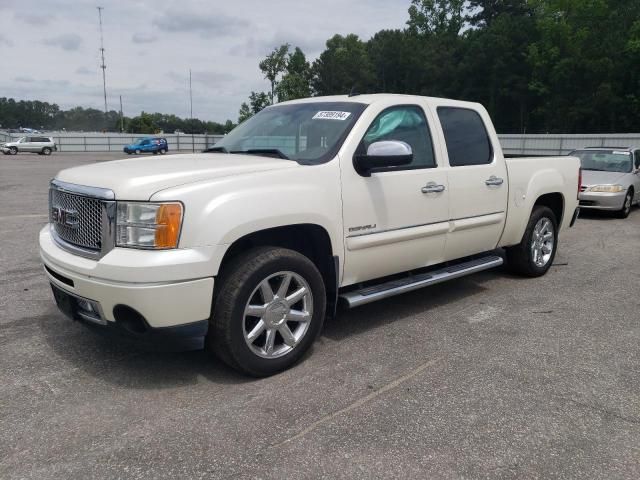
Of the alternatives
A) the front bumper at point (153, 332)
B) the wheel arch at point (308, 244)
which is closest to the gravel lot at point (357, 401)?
the front bumper at point (153, 332)

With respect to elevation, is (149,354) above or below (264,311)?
below

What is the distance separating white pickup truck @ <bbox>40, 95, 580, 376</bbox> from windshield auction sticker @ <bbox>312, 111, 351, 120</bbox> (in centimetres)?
2

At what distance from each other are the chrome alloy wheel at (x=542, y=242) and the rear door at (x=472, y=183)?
0.86 metres

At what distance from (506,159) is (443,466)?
3713 mm

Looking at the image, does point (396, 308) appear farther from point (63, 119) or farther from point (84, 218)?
point (63, 119)

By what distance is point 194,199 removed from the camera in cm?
311

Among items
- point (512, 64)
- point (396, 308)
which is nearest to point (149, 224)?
point (396, 308)

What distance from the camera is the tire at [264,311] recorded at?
10.7ft

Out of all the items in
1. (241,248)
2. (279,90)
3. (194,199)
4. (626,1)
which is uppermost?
(626,1)

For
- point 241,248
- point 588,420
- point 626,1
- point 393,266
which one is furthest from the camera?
point 626,1

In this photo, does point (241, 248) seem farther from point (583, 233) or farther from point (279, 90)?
point (279, 90)

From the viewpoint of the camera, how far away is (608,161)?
12.4 meters

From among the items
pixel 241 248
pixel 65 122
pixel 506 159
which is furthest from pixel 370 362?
pixel 65 122

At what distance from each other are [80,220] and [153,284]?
31.0 inches
